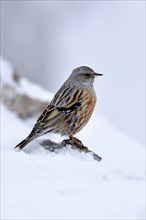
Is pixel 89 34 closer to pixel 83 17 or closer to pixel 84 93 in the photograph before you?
pixel 83 17

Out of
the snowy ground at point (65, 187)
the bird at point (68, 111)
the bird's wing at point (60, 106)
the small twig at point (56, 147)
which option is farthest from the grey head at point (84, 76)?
the snowy ground at point (65, 187)

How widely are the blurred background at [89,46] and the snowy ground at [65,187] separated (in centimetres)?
1331

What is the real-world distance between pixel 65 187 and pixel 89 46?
86.4 feet

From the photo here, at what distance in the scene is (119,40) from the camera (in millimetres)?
31875

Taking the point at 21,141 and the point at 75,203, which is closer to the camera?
the point at 75,203

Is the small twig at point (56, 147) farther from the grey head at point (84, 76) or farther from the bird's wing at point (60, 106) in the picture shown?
the grey head at point (84, 76)

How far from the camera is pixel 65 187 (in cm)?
516

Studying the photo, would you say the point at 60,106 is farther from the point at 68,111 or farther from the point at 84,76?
the point at 84,76

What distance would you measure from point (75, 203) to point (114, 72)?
24.0 meters

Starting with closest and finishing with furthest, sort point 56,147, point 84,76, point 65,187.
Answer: point 65,187 → point 56,147 → point 84,76

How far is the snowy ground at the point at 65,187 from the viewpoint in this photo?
15.7 ft

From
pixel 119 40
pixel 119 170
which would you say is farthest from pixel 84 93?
pixel 119 40

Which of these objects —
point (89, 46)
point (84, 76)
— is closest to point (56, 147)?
point (84, 76)

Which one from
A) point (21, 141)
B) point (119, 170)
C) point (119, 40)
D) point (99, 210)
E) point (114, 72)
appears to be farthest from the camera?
point (119, 40)
